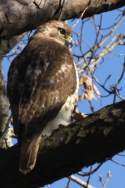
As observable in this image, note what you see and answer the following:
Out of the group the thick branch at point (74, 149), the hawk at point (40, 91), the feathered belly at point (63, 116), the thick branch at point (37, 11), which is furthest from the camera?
the thick branch at point (37, 11)

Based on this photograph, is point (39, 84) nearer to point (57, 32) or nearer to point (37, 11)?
point (37, 11)

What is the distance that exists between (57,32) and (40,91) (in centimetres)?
157

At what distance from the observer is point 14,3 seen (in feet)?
15.0

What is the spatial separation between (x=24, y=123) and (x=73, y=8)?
1.42m

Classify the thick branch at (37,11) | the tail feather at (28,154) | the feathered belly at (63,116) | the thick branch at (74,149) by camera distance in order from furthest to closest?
the thick branch at (37,11) < the feathered belly at (63,116) < the tail feather at (28,154) < the thick branch at (74,149)

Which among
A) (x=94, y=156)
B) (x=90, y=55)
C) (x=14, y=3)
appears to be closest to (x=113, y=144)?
(x=94, y=156)

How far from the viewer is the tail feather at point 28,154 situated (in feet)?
10.1

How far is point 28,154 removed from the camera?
129 inches

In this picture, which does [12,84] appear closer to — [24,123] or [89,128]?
[24,123]

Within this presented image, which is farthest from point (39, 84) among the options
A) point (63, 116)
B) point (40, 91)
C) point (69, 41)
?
point (69, 41)

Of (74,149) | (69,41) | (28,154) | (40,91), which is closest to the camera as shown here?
(74,149)

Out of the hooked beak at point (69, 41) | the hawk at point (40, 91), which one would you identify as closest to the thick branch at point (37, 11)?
the hawk at point (40, 91)

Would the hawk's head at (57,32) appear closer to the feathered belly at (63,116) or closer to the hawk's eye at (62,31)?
the hawk's eye at (62,31)

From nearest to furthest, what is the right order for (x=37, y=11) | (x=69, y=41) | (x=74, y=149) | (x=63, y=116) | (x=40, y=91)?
(x=74, y=149) → (x=40, y=91) → (x=63, y=116) → (x=37, y=11) → (x=69, y=41)
